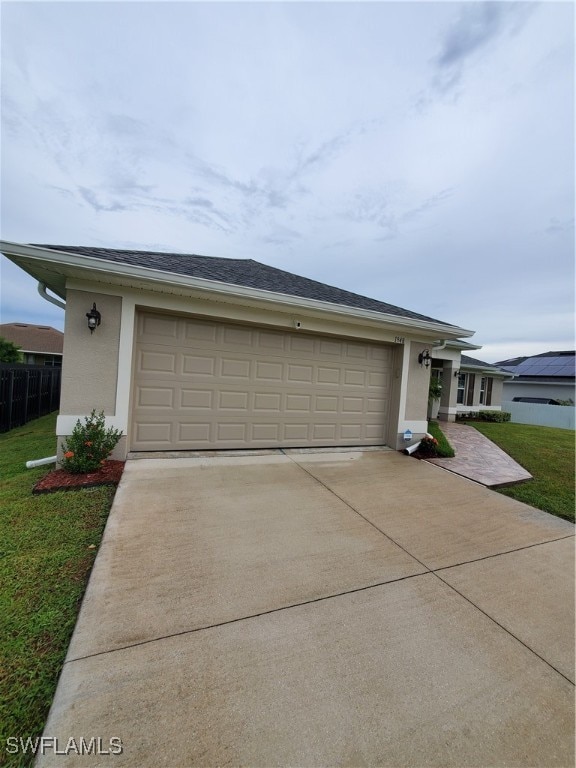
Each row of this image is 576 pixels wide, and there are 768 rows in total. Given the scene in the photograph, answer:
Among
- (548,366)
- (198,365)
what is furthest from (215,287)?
(548,366)

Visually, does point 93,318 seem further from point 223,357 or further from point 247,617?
point 247,617

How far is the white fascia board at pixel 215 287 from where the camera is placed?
414 centimetres

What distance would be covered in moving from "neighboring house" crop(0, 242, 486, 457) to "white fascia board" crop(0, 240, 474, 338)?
0.02 meters

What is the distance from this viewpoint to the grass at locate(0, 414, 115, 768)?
1484 millimetres

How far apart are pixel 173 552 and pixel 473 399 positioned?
1524 centimetres

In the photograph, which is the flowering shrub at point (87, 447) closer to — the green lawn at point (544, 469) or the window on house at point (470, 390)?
the green lawn at point (544, 469)

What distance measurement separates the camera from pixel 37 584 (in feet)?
7.32

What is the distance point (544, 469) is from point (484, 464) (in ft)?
3.75

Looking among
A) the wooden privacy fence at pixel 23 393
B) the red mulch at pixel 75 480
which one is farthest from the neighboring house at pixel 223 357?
the wooden privacy fence at pixel 23 393

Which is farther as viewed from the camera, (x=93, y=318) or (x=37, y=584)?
(x=93, y=318)

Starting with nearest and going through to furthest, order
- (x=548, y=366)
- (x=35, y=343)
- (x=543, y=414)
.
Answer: (x=543, y=414), (x=35, y=343), (x=548, y=366)

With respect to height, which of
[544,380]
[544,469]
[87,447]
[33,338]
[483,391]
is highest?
[33,338]

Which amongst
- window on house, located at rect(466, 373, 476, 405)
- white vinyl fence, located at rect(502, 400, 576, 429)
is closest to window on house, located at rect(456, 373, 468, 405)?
window on house, located at rect(466, 373, 476, 405)

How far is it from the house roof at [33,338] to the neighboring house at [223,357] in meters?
22.0
